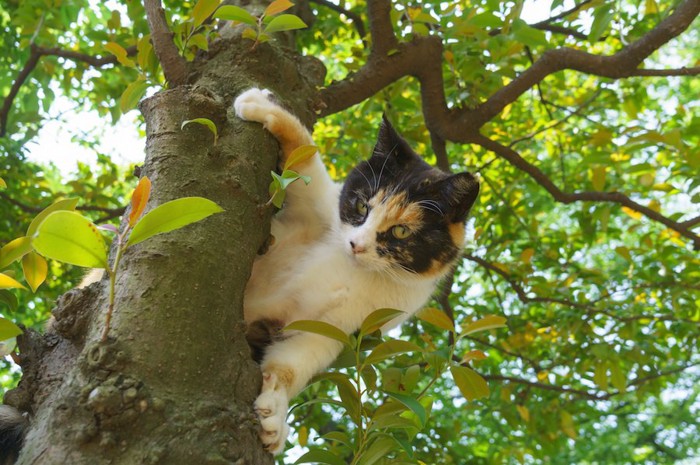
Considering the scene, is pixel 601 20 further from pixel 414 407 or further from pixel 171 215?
pixel 171 215

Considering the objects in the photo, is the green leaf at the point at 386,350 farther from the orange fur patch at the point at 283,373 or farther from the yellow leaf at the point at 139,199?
the yellow leaf at the point at 139,199

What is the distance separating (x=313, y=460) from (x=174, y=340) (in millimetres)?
500

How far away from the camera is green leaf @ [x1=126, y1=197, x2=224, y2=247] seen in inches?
38.2

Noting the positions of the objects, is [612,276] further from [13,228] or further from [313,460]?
[13,228]

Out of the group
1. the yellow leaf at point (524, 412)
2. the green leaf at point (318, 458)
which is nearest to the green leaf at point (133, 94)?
the green leaf at point (318, 458)

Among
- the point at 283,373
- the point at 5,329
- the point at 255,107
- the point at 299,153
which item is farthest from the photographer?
the point at 255,107

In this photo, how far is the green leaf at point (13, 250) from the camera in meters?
1.11

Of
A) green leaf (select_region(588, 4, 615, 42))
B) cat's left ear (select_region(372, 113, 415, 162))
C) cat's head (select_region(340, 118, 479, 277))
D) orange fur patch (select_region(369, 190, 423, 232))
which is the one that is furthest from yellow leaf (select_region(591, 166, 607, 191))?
orange fur patch (select_region(369, 190, 423, 232))

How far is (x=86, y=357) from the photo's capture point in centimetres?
106

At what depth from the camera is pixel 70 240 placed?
36.5 inches

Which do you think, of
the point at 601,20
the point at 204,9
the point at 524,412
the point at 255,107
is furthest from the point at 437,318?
the point at 524,412

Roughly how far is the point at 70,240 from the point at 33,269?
0.45 m

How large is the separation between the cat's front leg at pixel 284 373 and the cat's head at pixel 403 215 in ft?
1.30

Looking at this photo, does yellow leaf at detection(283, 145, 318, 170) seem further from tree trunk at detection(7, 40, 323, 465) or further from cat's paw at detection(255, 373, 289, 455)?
cat's paw at detection(255, 373, 289, 455)
